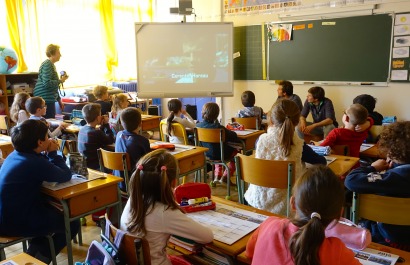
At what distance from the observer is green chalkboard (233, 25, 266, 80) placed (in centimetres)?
614

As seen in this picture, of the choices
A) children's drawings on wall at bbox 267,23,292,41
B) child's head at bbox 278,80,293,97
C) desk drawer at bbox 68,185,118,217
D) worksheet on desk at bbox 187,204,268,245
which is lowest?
desk drawer at bbox 68,185,118,217

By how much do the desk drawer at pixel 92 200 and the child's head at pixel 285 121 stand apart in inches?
45.2

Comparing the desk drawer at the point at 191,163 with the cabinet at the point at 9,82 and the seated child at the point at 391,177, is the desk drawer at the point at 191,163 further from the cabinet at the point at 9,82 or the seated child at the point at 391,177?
the cabinet at the point at 9,82

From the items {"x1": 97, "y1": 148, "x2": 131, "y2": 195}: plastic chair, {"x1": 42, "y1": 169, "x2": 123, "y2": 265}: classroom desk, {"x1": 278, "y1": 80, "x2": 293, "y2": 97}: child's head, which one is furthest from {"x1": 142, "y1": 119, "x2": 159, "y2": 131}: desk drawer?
{"x1": 42, "y1": 169, "x2": 123, "y2": 265}: classroom desk

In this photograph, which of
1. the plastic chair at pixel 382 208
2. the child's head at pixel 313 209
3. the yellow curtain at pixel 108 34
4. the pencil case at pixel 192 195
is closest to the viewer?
the child's head at pixel 313 209

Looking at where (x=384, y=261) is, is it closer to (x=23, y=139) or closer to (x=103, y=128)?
(x=23, y=139)

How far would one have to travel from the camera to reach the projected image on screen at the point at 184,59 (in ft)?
19.6

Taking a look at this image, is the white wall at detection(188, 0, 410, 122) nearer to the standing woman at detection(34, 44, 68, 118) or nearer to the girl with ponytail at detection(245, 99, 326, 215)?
the standing woman at detection(34, 44, 68, 118)

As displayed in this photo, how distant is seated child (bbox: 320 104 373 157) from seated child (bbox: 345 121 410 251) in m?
1.19

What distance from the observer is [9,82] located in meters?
5.73

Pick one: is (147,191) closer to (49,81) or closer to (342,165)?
(342,165)

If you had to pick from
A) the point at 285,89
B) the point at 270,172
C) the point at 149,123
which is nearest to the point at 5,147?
the point at 149,123

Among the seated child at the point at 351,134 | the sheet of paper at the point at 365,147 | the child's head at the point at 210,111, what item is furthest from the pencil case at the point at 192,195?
the child's head at the point at 210,111

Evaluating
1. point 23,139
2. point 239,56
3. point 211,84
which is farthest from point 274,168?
point 239,56
